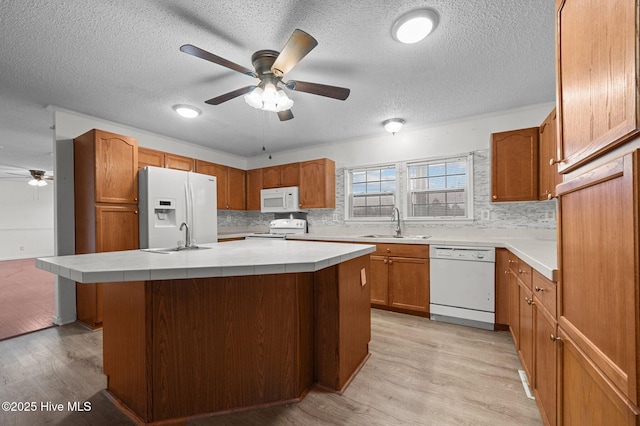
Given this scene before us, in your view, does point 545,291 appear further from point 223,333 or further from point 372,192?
point 372,192

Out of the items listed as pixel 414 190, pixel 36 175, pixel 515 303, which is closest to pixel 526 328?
pixel 515 303

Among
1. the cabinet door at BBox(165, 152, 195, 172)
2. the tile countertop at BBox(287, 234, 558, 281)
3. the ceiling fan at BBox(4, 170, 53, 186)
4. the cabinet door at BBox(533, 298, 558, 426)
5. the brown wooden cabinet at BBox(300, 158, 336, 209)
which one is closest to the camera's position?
the cabinet door at BBox(533, 298, 558, 426)

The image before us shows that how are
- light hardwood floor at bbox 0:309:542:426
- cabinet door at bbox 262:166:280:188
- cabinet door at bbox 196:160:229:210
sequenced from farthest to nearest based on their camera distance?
1. cabinet door at bbox 262:166:280:188
2. cabinet door at bbox 196:160:229:210
3. light hardwood floor at bbox 0:309:542:426

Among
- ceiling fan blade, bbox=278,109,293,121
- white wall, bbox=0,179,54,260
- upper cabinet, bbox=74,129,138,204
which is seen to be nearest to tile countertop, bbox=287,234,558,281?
ceiling fan blade, bbox=278,109,293,121

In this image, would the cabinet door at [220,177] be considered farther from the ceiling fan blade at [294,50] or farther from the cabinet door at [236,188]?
the ceiling fan blade at [294,50]

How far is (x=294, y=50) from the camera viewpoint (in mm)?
1591

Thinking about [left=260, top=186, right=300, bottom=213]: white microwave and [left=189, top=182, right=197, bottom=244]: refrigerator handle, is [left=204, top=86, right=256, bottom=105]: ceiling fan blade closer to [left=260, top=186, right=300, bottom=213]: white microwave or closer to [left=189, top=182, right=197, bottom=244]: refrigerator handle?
[left=189, top=182, right=197, bottom=244]: refrigerator handle

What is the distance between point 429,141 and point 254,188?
10.5 ft

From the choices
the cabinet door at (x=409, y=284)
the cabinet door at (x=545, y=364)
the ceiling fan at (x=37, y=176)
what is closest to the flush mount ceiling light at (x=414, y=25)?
the cabinet door at (x=545, y=364)

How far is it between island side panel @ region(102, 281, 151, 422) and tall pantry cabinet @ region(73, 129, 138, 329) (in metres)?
1.55

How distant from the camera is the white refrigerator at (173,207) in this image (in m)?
3.15

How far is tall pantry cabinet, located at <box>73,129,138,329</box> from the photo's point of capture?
112 inches

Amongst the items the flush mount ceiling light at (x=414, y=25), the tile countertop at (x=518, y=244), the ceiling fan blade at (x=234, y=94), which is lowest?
the tile countertop at (x=518, y=244)

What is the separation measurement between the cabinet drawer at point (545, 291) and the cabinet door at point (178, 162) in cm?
431
